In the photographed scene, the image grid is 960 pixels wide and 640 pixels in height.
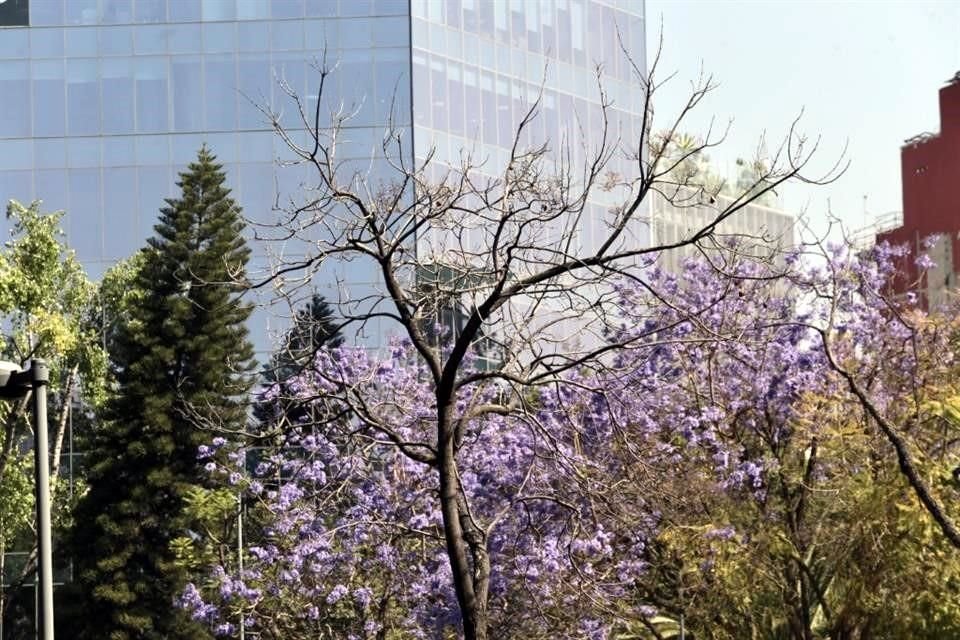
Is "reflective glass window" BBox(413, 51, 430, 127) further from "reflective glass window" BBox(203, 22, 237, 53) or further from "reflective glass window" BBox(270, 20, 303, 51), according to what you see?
"reflective glass window" BBox(203, 22, 237, 53)

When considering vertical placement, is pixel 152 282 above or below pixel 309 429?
above

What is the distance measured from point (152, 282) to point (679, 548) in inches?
846

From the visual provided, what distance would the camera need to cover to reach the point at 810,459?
22578 millimetres

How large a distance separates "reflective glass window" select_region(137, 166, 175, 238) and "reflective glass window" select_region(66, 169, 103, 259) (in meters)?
1.08

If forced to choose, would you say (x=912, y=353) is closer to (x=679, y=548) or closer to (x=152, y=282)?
(x=679, y=548)

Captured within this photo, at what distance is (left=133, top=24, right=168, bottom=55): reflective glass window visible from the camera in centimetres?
5278

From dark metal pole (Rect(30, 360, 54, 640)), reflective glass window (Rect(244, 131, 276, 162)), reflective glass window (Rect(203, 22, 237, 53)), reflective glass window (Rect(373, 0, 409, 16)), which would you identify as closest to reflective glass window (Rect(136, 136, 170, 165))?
reflective glass window (Rect(244, 131, 276, 162))

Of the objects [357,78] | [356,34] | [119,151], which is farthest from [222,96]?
[356,34]

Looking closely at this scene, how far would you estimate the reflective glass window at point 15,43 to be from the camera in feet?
174

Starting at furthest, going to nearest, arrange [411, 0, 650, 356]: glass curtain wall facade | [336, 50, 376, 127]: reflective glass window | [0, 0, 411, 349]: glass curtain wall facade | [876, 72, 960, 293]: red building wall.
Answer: [876, 72, 960, 293]: red building wall < [0, 0, 411, 349]: glass curtain wall facade < [336, 50, 376, 127]: reflective glass window < [411, 0, 650, 356]: glass curtain wall facade

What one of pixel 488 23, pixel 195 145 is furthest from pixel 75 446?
pixel 488 23

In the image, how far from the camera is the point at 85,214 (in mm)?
52062

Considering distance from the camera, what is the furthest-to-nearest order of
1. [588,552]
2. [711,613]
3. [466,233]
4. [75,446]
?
[75,446] < [466,233] < [711,613] < [588,552]

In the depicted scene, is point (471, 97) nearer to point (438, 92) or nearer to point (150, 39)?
point (438, 92)
